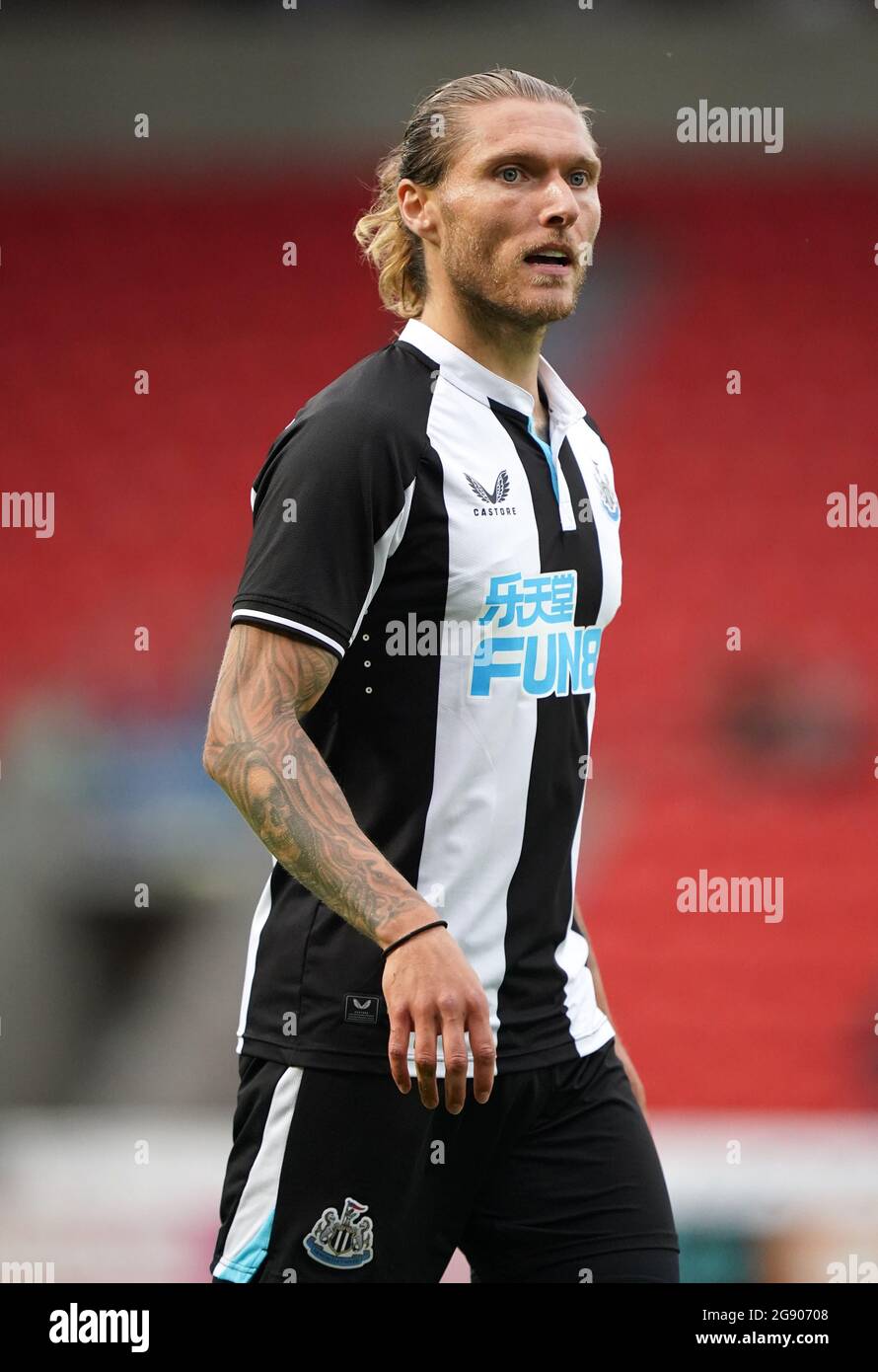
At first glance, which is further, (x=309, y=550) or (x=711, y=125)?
(x=711, y=125)

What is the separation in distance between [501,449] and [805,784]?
3.32 m

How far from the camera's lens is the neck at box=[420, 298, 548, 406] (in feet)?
6.83

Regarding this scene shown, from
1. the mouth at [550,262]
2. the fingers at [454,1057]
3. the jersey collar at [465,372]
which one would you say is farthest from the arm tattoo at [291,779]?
the mouth at [550,262]

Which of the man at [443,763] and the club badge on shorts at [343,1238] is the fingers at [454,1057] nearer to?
the man at [443,763]

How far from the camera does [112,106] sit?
16.4ft

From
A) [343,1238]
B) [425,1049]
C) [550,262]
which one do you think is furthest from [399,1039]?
[550,262]

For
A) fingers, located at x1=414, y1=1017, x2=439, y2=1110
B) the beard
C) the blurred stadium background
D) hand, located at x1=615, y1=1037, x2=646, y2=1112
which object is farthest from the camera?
the blurred stadium background

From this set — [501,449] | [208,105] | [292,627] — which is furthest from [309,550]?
[208,105]

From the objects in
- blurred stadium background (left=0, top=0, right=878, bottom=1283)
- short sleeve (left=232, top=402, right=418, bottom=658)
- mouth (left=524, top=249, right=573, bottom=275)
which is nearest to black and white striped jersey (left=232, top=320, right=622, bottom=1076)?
short sleeve (left=232, top=402, right=418, bottom=658)

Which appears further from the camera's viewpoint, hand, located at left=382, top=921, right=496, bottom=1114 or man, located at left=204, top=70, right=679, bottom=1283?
man, located at left=204, top=70, right=679, bottom=1283

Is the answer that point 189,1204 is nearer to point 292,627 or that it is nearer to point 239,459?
point 239,459

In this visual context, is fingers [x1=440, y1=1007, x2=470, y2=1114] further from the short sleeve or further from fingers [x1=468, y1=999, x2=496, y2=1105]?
the short sleeve

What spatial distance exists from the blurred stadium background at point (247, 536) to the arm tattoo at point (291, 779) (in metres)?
3.11

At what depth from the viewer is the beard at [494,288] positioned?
79.8 inches
